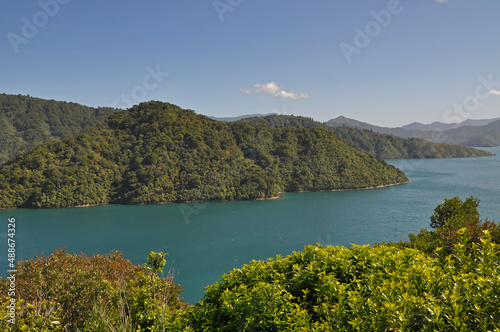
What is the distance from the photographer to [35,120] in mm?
112250

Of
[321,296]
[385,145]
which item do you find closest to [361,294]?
[321,296]

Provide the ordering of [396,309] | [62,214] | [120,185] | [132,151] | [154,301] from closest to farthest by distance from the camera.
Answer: [396,309] → [154,301] → [62,214] → [120,185] → [132,151]

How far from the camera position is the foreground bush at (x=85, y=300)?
4.70 metres

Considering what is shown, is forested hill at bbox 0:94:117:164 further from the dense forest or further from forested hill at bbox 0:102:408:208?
the dense forest

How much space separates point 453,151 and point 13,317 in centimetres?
17064

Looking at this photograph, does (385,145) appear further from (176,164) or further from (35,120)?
(35,120)

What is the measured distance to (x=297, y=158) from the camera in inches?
3157

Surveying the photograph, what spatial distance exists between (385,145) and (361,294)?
14831 centimetres

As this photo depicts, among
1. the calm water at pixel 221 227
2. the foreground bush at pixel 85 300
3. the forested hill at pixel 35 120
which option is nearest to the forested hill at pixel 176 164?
the calm water at pixel 221 227

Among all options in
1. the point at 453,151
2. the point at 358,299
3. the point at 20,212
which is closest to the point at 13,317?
the point at 358,299

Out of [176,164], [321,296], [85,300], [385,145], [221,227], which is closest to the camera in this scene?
[321,296]

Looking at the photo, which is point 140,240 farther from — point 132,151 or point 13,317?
point 132,151

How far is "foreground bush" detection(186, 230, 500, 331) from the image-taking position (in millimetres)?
3062

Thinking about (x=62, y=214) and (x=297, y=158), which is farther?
(x=297, y=158)
